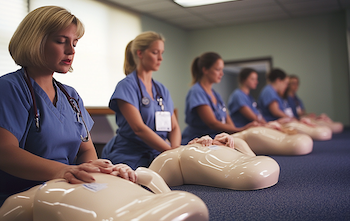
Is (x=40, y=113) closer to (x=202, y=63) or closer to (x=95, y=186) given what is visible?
(x=95, y=186)

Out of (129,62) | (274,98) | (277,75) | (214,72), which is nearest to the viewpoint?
(129,62)

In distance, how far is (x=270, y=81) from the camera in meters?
4.48

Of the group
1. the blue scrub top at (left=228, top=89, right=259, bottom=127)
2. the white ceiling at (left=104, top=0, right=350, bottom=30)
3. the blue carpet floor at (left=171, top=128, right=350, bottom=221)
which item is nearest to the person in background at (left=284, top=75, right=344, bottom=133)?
the white ceiling at (left=104, top=0, right=350, bottom=30)

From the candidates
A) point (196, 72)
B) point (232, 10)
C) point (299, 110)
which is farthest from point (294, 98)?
point (196, 72)

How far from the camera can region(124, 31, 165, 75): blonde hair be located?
1947 mm

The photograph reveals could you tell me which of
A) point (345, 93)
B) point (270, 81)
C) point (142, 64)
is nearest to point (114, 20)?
point (270, 81)

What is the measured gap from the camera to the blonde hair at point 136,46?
195cm

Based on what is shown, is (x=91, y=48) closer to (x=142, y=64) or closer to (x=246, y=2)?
(x=246, y=2)

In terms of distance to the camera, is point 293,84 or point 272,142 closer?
point 272,142

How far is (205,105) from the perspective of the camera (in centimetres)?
249

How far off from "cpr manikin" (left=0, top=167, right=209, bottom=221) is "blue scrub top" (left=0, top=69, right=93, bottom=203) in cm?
18

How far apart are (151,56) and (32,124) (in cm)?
103

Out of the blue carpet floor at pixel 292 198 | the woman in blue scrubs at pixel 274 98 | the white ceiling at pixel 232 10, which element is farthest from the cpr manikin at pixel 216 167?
the white ceiling at pixel 232 10

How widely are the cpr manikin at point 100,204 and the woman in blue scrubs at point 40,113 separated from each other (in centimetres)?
6
